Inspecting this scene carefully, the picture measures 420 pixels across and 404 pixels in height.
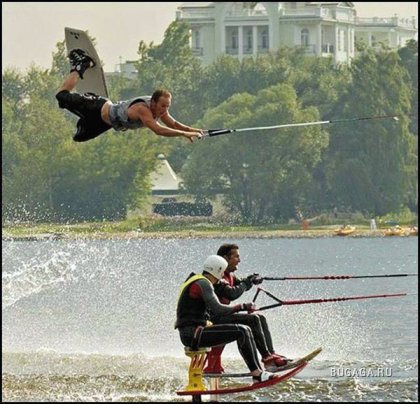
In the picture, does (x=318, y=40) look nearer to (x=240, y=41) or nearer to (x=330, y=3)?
(x=240, y=41)

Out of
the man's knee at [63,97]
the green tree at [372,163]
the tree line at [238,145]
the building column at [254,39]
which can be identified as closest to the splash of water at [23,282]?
the man's knee at [63,97]

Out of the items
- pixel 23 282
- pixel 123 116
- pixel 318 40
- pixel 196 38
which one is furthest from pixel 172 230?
pixel 196 38

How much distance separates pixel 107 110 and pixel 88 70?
1.62 ft

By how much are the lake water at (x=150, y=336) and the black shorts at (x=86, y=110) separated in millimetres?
5225

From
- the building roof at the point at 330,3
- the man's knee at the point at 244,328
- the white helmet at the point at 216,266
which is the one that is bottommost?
the man's knee at the point at 244,328

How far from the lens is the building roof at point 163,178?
245 ft

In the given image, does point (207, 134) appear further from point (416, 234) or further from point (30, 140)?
point (416, 234)

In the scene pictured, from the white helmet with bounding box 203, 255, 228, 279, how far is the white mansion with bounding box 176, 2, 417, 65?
10017 cm

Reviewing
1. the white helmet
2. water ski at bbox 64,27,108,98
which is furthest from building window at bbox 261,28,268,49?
water ski at bbox 64,27,108,98

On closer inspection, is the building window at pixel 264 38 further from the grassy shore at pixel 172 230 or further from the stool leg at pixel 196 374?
the stool leg at pixel 196 374

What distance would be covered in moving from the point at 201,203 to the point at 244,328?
52.1m

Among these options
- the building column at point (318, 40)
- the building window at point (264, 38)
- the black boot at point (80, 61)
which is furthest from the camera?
the building window at point (264, 38)

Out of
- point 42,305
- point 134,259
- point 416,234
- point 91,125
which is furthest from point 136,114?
point 416,234

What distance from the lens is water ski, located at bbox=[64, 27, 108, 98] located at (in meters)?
16.8
